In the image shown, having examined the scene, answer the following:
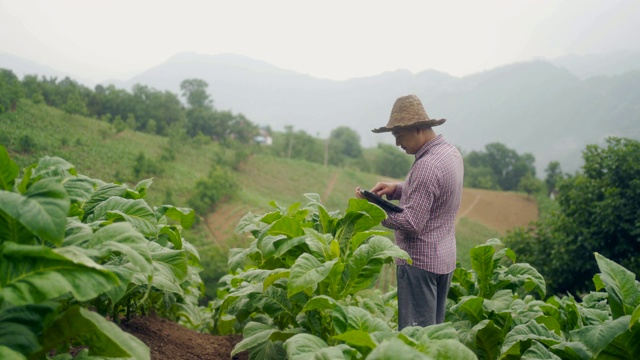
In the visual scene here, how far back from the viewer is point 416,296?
299cm

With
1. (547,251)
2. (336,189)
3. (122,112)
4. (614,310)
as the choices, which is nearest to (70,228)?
(614,310)

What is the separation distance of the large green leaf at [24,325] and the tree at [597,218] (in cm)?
1132

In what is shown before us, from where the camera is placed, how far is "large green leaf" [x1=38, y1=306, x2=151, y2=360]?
1605 mm

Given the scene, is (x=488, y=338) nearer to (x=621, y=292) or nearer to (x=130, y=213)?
(x=621, y=292)

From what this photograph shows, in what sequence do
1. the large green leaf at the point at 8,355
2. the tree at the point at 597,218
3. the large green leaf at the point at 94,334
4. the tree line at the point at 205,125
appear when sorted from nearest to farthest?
the large green leaf at the point at 8,355
the large green leaf at the point at 94,334
the tree at the point at 597,218
the tree line at the point at 205,125

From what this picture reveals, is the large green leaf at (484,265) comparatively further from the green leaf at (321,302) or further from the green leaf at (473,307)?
the green leaf at (321,302)

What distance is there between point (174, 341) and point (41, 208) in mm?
2026

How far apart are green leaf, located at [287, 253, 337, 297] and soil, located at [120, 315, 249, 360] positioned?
1106mm

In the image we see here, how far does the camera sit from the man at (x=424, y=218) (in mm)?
2893

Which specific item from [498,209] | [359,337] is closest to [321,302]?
[359,337]

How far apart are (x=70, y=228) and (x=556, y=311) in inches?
118

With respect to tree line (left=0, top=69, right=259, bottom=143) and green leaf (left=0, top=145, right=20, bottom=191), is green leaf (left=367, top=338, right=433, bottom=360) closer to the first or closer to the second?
green leaf (left=0, top=145, right=20, bottom=191)

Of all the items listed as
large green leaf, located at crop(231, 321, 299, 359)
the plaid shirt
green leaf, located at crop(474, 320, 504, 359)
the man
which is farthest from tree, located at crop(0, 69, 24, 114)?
green leaf, located at crop(474, 320, 504, 359)

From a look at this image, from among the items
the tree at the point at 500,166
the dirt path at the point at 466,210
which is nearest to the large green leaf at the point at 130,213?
the dirt path at the point at 466,210
